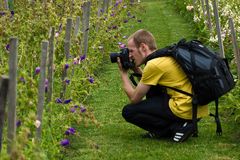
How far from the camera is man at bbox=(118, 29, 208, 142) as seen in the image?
18.2 feet

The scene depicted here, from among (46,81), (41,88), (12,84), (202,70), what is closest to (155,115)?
(202,70)

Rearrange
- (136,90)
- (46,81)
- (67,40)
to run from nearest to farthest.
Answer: (46,81)
(67,40)
(136,90)

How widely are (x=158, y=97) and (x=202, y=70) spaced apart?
592 mm

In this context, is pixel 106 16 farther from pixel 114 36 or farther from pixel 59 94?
pixel 59 94

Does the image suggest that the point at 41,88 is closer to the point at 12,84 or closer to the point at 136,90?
the point at 12,84

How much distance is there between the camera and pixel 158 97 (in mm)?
5801

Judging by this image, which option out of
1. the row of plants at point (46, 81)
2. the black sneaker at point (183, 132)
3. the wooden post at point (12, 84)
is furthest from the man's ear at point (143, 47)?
the wooden post at point (12, 84)

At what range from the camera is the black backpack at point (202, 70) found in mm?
5379

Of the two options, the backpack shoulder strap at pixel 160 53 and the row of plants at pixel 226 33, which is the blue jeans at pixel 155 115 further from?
the row of plants at pixel 226 33

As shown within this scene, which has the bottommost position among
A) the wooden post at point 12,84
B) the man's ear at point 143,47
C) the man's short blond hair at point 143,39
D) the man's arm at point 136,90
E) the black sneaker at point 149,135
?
the black sneaker at point 149,135

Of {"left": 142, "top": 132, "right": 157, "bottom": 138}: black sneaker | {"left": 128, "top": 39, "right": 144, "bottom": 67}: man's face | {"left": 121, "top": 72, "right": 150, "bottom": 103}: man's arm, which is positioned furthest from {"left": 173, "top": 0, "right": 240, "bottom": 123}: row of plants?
{"left": 128, "top": 39, "right": 144, "bottom": 67}: man's face

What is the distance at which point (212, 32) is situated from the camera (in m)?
9.64

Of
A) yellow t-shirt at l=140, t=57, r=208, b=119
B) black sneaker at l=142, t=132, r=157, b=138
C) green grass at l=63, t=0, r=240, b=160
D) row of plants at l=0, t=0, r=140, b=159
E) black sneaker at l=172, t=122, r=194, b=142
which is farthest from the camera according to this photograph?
black sneaker at l=142, t=132, r=157, b=138

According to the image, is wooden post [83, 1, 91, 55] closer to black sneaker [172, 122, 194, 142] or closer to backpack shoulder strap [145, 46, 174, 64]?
backpack shoulder strap [145, 46, 174, 64]
